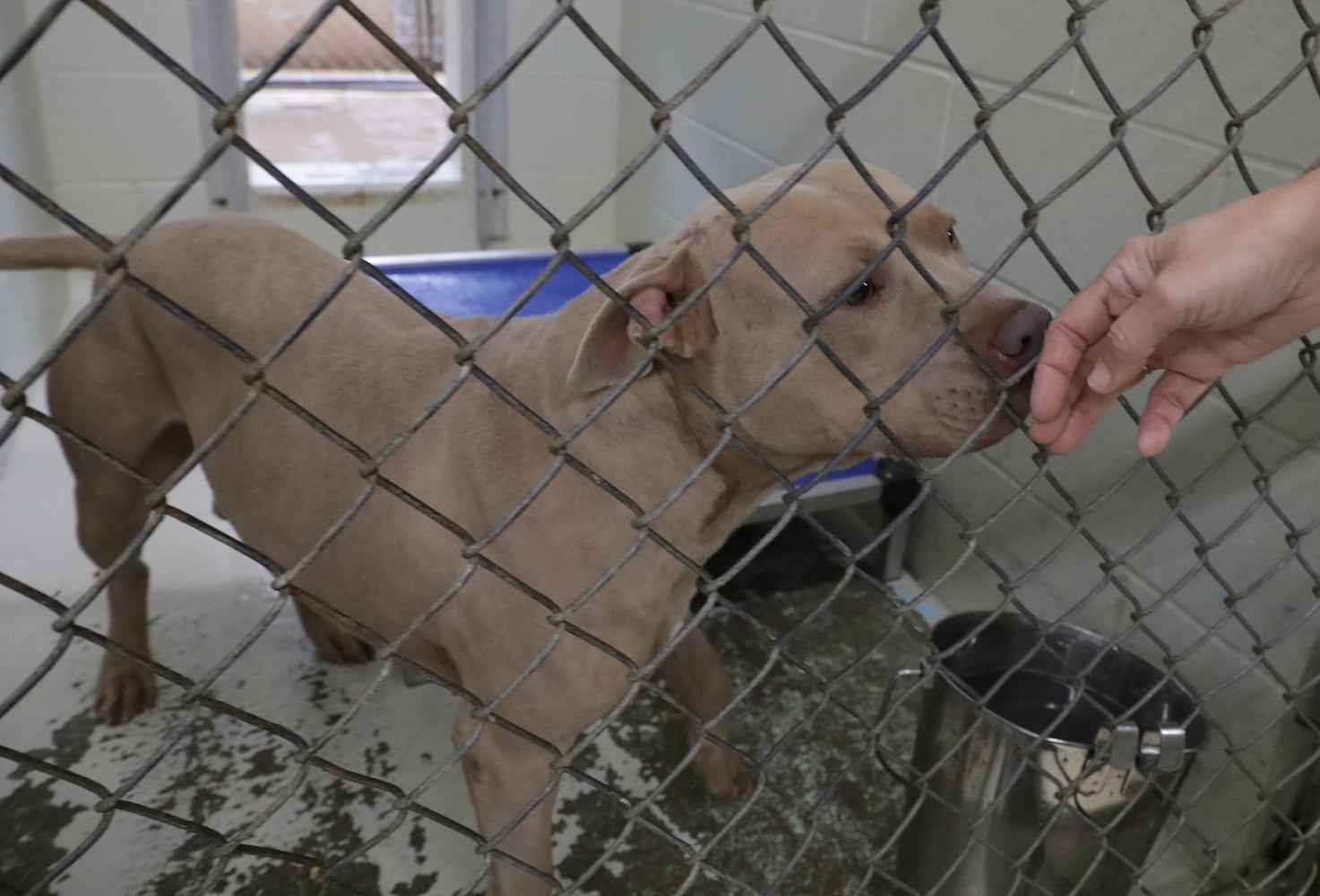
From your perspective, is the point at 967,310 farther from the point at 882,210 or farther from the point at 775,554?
the point at 775,554

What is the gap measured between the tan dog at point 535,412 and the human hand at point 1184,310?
89 mm

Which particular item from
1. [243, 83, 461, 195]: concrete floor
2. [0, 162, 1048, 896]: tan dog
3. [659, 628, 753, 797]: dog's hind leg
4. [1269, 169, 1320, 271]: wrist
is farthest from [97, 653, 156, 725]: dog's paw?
[243, 83, 461, 195]: concrete floor

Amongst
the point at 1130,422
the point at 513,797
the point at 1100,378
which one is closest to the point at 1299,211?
the point at 1100,378

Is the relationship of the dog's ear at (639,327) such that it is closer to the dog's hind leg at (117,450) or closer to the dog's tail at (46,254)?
the dog's hind leg at (117,450)

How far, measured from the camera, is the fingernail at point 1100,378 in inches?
48.3

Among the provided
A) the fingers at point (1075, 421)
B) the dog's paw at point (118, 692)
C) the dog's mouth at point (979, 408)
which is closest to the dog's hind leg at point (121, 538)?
the dog's paw at point (118, 692)

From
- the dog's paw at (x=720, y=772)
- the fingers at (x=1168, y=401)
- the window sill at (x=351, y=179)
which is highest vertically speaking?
the window sill at (x=351, y=179)

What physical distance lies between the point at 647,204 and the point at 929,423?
3606 millimetres

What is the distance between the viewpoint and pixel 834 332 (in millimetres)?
1429

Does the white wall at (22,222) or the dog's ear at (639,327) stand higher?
the white wall at (22,222)

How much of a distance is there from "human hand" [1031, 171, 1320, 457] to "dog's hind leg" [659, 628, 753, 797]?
42.7 inches

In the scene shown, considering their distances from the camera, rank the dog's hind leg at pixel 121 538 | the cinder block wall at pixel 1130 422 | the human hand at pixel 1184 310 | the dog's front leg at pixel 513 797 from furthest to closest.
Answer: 1. the dog's hind leg at pixel 121 538
2. the cinder block wall at pixel 1130 422
3. the dog's front leg at pixel 513 797
4. the human hand at pixel 1184 310

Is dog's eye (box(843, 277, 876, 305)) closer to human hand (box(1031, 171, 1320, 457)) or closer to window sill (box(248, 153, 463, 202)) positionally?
human hand (box(1031, 171, 1320, 457))

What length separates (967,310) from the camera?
1.40 m
